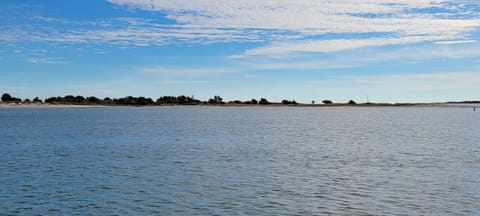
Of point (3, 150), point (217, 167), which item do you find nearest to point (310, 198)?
point (217, 167)

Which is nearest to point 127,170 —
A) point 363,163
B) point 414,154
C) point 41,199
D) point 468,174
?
point 41,199

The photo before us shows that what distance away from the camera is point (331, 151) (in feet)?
159

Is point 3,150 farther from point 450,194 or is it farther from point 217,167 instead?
point 450,194

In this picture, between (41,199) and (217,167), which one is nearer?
(41,199)

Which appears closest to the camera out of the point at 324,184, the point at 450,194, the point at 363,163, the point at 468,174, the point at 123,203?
the point at 123,203

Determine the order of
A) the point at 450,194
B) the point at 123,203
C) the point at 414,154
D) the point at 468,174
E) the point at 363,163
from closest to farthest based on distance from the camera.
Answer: the point at 123,203, the point at 450,194, the point at 468,174, the point at 363,163, the point at 414,154

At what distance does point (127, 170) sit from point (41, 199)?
10521mm

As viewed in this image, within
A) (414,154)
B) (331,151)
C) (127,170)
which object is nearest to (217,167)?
(127,170)

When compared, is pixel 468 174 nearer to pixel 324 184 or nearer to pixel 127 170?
pixel 324 184

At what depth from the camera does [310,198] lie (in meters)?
24.9

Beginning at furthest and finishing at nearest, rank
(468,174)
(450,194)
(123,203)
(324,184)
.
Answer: (468,174), (324,184), (450,194), (123,203)

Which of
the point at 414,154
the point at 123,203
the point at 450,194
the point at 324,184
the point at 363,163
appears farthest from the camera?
the point at 414,154

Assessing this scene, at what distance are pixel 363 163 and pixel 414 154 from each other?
384 inches

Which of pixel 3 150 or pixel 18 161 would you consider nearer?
pixel 18 161
